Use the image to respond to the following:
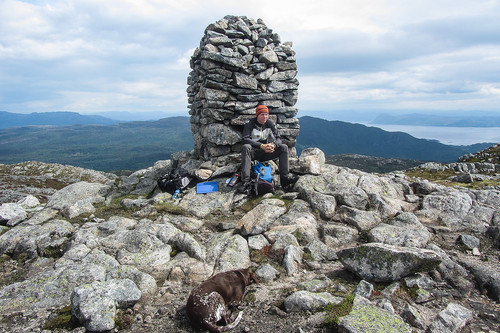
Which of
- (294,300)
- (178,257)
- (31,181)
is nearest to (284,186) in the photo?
(178,257)

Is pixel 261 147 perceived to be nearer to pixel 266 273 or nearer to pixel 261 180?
pixel 261 180

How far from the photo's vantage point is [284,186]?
43.2 ft

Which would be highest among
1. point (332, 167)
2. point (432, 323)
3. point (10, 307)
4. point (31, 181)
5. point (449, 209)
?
point (332, 167)

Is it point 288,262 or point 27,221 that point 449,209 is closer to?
point 288,262

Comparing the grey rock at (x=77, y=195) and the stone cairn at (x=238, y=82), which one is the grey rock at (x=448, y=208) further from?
the grey rock at (x=77, y=195)

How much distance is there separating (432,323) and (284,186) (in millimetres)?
8250

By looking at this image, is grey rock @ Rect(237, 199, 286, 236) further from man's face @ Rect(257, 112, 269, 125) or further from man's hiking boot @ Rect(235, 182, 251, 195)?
man's face @ Rect(257, 112, 269, 125)

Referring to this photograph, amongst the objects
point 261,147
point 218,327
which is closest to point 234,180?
point 261,147

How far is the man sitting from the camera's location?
41.7 feet

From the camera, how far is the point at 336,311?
559 centimetres

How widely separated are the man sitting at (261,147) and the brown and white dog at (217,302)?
6304 millimetres

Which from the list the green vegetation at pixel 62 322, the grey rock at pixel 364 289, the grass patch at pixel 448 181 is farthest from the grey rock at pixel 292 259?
the grass patch at pixel 448 181

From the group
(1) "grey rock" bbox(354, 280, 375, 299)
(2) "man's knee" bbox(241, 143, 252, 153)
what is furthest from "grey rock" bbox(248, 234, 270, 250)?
(2) "man's knee" bbox(241, 143, 252, 153)

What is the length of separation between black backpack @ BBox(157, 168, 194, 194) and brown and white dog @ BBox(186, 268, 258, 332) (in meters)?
7.81
